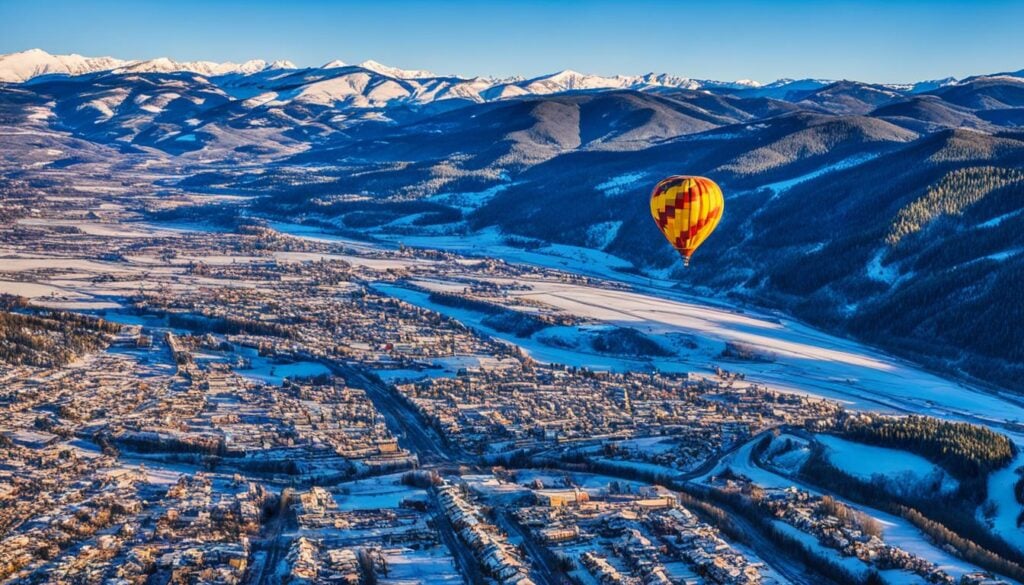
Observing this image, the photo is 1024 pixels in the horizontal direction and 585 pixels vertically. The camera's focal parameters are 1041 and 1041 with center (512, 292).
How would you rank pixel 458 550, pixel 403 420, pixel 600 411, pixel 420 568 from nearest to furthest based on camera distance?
pixel 420 568 → pixel 458 550 → pixel 403 420 → pixel 600 411

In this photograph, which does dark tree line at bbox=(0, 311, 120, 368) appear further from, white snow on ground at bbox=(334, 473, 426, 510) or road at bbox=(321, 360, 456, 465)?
white snow on ground at bbox=(334, 473, 426, 510)

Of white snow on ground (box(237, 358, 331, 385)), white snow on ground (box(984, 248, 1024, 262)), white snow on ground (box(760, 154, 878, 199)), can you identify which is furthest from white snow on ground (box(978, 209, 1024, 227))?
white snow on ground (box(237, 358, 331, 385))

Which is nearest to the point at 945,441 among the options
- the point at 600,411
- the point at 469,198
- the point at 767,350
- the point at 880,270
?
the point at 600,411

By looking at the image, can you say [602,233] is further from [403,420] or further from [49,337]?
[403,420]

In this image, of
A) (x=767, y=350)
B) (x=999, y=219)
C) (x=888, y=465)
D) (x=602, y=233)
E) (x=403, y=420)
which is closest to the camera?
(x=888, y=465)

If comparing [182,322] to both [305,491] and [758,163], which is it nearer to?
[305,491]

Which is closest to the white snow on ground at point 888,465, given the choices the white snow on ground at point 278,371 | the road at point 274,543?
the road at point 274,543

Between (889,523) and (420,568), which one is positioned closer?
(420,568)

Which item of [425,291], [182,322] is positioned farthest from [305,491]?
[425,291]

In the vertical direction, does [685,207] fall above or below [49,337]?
above
